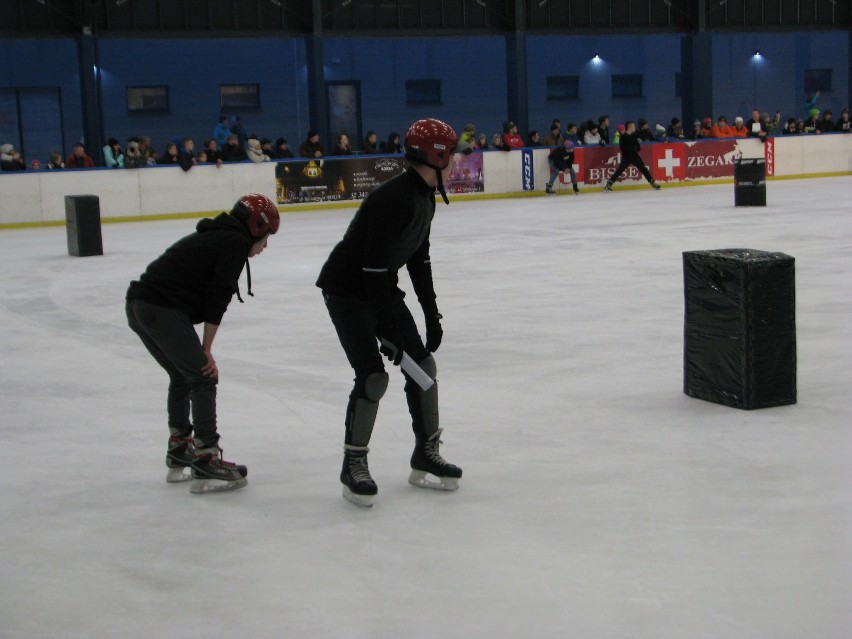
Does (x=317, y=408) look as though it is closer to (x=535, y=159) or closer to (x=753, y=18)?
(x=535, y=159)

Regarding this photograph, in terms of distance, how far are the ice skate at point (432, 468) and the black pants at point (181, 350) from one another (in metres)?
0.93

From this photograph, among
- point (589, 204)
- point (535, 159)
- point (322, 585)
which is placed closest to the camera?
point (322, 585)

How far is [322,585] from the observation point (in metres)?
4.06

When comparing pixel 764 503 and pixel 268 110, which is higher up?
pixel 268 110

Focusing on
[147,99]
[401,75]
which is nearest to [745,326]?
[147,99]

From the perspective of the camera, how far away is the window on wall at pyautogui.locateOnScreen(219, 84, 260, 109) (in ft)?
108

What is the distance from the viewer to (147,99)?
3192cm

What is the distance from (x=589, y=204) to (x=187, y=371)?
19114 millimetres

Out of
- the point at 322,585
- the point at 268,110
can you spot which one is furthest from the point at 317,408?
the point at 268,110

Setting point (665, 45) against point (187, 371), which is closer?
A: point (187, 371)

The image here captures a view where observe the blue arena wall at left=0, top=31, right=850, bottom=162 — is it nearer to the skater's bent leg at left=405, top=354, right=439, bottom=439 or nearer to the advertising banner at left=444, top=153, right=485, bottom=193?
the advertising banner at left=444, top=153, right=485, bottom=193

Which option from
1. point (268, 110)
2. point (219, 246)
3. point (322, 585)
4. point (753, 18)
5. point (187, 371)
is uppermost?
point (753, 18)

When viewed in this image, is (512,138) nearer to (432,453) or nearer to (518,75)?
(518,75)

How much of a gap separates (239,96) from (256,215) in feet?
95.1
